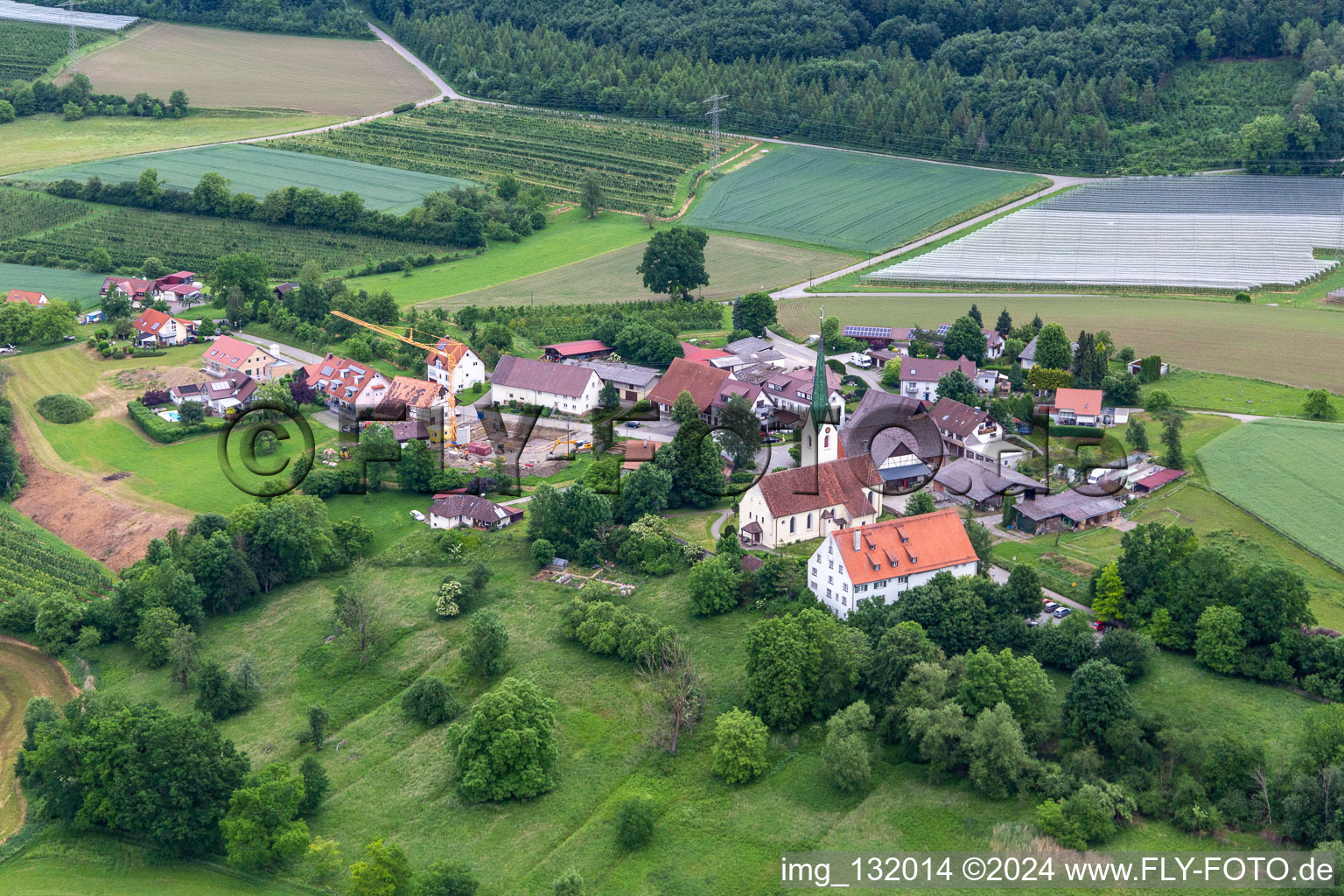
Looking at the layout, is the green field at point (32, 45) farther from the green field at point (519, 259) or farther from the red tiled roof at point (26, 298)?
the green field at point (519, 259)

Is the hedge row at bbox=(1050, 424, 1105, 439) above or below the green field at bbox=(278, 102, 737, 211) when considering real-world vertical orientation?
below

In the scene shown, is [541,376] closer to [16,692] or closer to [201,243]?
[16,692]

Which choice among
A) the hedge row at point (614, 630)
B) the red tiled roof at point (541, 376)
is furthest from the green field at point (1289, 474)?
the red tiled roof at point (541, 376)

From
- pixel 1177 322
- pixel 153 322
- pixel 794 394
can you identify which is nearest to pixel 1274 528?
pixel 794 394

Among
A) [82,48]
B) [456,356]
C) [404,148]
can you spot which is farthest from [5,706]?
[82,48]

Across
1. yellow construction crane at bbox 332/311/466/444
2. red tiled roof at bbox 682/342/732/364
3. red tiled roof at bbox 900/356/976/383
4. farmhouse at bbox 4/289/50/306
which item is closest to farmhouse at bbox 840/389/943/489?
red tiled roof at bbox 900/356/976/383

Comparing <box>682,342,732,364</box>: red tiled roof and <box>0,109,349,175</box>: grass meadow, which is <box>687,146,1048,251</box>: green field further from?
<box>0,109,349,175</box>: grass meadow

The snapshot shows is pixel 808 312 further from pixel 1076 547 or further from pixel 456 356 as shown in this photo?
pixel 1076 547
